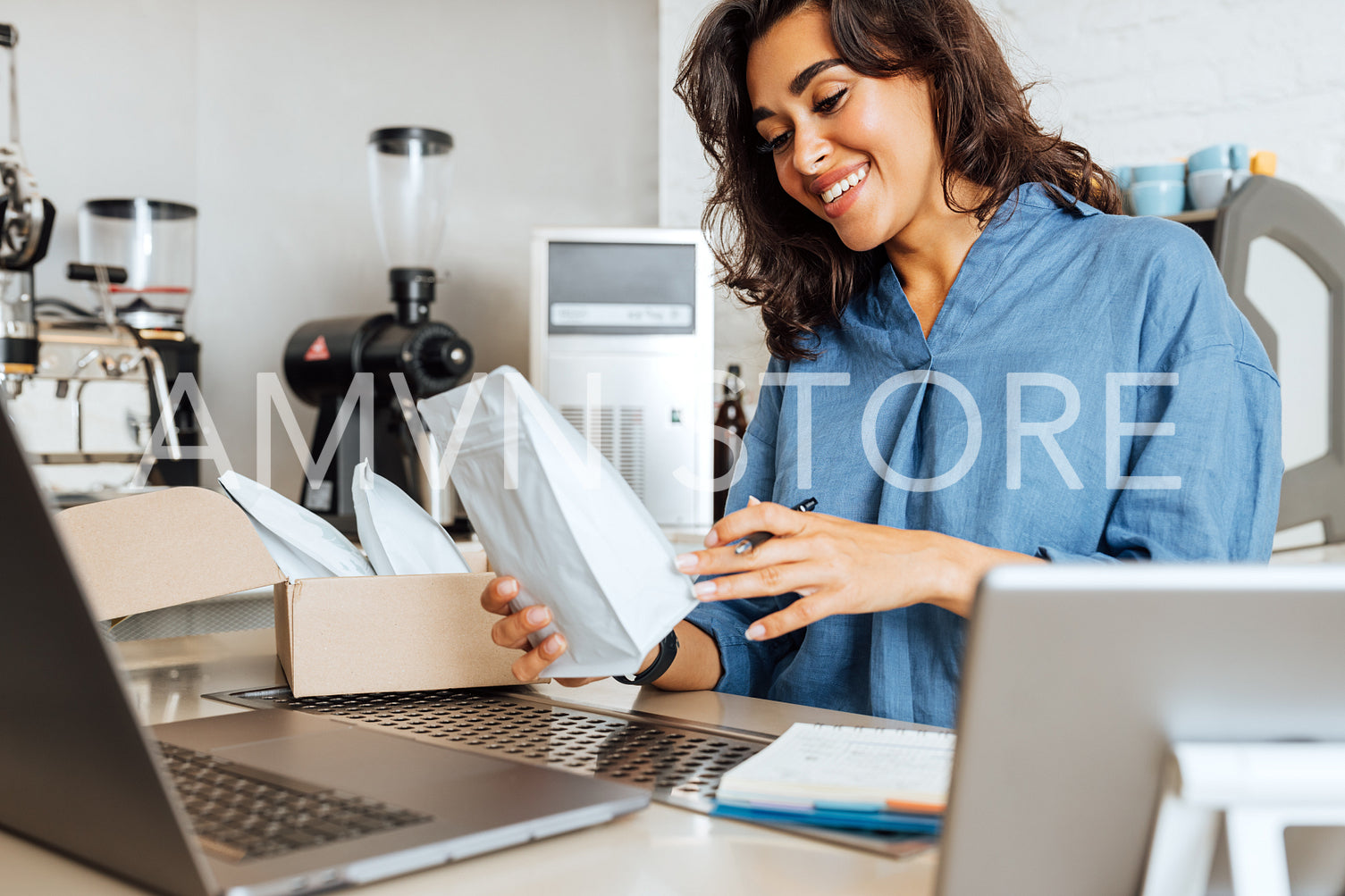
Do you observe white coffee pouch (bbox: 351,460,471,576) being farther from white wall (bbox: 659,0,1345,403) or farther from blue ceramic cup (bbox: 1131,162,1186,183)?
blue ceramic cup (bbox: 1131,162,1186,183)

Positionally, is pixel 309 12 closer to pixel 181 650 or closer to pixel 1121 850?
pixel 181 650

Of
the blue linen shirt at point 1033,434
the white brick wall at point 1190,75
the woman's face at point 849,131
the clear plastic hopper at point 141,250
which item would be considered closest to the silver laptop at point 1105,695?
the blue linen shirt at point 1033,434

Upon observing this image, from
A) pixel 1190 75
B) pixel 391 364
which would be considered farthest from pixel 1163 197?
pixel 391 364

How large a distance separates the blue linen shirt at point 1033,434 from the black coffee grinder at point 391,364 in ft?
3.29

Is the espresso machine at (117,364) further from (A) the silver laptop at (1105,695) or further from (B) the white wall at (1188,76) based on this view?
(A) the silver laptop at (1105,695)

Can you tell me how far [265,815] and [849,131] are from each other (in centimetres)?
82

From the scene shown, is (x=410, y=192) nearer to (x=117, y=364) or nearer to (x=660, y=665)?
(x=117, y=364)

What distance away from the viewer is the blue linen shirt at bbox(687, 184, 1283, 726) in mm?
930

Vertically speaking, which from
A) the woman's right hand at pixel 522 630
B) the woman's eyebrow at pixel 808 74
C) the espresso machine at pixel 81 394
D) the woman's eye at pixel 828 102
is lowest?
the woman's right hand at pixel 522 630

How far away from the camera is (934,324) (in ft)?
3.59

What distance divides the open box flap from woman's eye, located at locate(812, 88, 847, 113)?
2.15 ft

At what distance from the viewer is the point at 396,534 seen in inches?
37.4

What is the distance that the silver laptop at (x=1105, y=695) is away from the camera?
34 centimetres

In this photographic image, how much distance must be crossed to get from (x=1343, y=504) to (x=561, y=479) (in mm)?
1662
